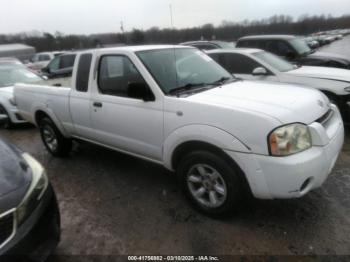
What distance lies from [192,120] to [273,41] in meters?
7.39

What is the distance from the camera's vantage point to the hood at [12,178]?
6.73 feet

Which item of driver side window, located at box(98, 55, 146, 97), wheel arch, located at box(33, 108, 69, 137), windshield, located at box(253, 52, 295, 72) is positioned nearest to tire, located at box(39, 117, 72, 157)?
wheel arch, located at box(33, 108, 69, 137)

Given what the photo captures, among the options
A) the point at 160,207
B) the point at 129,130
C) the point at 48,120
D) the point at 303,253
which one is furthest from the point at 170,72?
the point at 48,120

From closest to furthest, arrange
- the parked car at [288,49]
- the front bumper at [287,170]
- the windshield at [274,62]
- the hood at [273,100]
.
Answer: the front bumper at [287,170]
the hood at [273,100]
the windshield at [274,62]
the parked car at [288,49]

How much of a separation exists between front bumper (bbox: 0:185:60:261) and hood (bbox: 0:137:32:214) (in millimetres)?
189

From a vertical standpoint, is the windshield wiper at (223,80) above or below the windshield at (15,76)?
above

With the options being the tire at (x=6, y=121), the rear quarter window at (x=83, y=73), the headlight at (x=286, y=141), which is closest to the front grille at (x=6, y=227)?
the headlight at (x=286, y=141)

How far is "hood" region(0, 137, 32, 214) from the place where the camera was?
80.8 inches

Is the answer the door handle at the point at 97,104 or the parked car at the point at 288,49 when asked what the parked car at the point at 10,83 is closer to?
the door handle at the point at 97,104

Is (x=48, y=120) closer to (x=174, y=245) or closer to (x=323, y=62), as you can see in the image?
(x=174, y=245)

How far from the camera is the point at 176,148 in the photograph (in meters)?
3.13

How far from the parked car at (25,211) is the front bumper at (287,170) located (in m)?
1.63

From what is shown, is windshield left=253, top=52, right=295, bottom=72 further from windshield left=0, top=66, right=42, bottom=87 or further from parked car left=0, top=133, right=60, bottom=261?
windshield left=0, top=66, right=42, bottom=87

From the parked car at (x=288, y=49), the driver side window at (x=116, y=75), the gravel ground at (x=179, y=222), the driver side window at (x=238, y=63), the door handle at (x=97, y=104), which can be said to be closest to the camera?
the gravel ground at (x=179, y=222)
